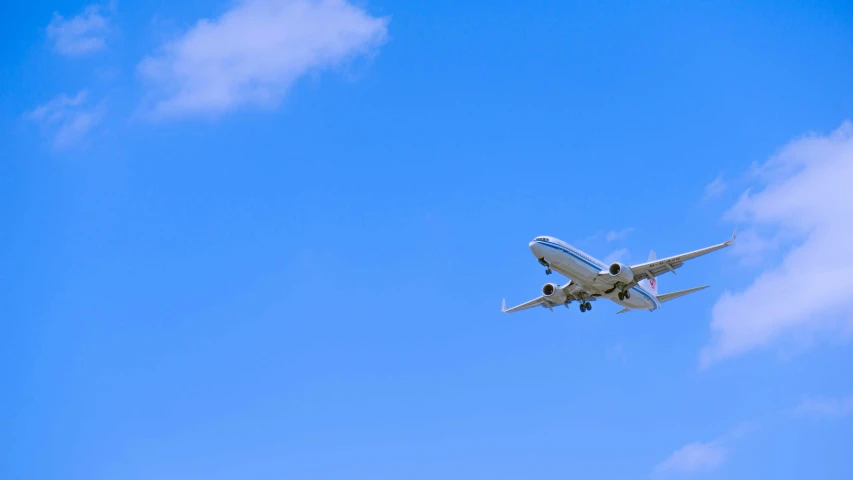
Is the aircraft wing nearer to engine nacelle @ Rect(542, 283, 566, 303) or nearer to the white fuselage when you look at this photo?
the white fuselage

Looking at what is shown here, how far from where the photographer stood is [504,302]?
89750 millimetres

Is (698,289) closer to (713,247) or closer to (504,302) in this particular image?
(713,247)

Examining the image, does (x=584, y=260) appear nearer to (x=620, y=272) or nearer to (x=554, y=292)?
(x=620, y=272)

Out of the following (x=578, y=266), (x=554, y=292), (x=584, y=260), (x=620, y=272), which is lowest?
(x=620, y=272)

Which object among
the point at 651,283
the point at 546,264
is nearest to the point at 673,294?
the point at 651,283

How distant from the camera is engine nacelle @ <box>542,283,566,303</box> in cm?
8162

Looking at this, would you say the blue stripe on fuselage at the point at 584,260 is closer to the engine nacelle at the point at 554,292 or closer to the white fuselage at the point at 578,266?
the white fuselage at the point at 578,266

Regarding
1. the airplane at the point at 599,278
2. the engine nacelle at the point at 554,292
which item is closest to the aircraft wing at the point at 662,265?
the airplane at the point at 599,278

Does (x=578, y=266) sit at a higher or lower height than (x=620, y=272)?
higher

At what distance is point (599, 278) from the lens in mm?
76438

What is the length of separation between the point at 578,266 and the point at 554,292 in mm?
7982

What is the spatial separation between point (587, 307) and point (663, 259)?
9061 mm

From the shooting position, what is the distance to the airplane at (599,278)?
72.2 m

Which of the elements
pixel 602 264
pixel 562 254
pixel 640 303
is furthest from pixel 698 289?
pixel 562 254
